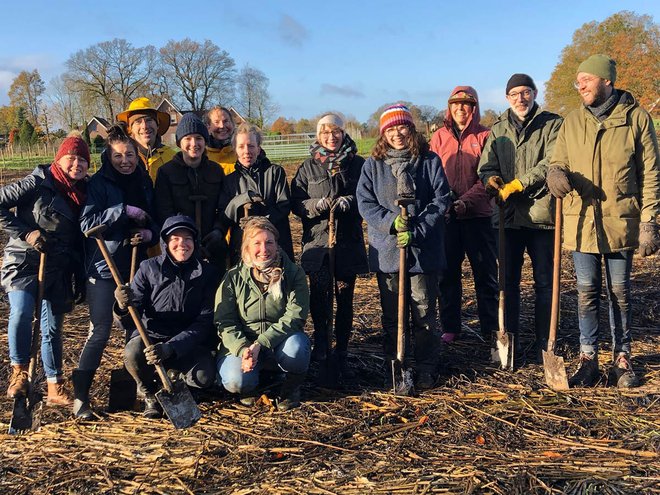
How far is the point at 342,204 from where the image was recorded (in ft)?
14.8

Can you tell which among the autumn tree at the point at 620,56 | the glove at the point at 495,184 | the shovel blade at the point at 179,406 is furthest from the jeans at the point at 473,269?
the autumn tree at the point at 620,56

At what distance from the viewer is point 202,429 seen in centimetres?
387

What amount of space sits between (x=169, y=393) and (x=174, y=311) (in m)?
0.61

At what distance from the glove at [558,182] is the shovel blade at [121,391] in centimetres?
346

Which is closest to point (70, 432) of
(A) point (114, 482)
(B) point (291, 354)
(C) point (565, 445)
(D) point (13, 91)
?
(A) point (114, 482)

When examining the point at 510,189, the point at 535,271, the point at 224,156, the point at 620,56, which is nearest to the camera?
the point at 510,189

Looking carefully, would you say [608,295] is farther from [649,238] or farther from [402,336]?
[402,336]

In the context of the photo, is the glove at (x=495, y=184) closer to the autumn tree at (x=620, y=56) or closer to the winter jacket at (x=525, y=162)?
the winter jacket at (x=525, y=162)

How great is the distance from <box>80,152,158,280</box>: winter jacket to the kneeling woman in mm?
811

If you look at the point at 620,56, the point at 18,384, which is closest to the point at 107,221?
the point at 18,384

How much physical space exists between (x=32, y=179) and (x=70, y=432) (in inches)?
70.6

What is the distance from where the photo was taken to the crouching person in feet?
13.5

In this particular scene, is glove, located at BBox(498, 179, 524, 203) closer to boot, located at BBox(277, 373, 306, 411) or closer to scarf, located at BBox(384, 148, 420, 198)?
scarf, located at BBox(384, 148, 420, 198)

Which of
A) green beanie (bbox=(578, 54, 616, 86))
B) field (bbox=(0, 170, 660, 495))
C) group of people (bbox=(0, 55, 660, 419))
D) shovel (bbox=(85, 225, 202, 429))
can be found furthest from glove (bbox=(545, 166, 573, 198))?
shovel (bbox=(85, 225, 202, 429))
